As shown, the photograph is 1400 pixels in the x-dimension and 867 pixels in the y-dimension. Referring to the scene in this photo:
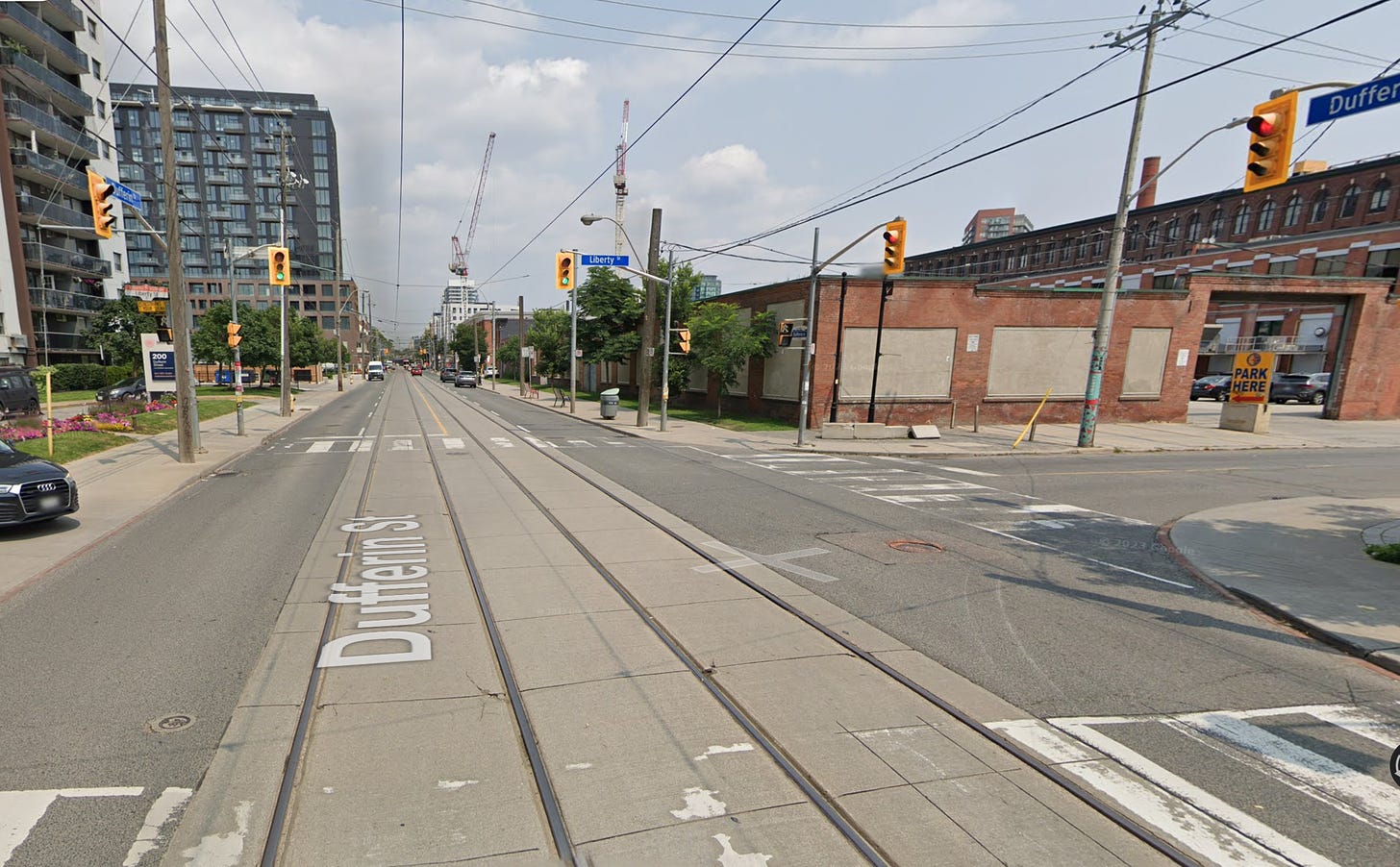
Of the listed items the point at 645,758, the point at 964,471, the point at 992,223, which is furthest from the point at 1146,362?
the point at 992,223

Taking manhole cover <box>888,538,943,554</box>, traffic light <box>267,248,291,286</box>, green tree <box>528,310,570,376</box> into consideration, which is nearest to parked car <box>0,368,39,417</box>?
traffic light <box>267,248,291,286</box>

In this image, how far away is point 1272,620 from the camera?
675 cm

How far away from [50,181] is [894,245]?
171 ft

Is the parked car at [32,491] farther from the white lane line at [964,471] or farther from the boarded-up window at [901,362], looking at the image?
the boarded-up window at [901,362]

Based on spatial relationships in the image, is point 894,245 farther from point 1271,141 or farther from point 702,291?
point 702,291

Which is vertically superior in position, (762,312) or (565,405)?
(762,312)

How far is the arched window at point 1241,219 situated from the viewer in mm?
52719

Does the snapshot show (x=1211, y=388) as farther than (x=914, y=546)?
Yes

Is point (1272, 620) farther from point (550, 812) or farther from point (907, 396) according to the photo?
point (907, 396)

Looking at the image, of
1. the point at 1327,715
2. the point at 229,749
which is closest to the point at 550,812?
the point at 229,749

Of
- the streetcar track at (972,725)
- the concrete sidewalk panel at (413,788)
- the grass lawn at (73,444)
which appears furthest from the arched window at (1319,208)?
the grass lawn at (73,444)

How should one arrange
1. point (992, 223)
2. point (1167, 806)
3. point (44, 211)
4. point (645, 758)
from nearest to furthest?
point (1167, 806)
point (645, 758)
point (44, 211)
point (992, 223)

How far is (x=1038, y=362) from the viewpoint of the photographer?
27.5m

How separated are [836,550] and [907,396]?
19.1m
